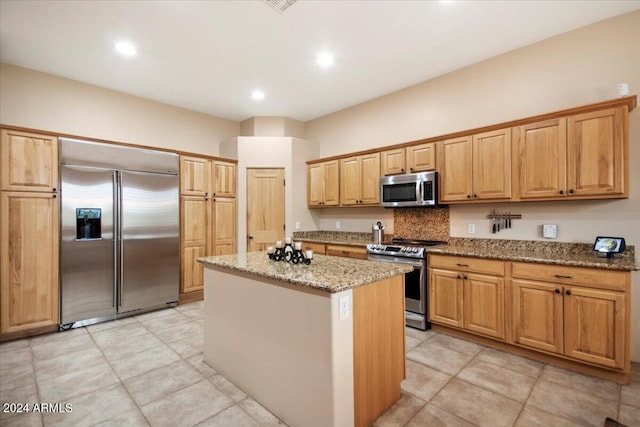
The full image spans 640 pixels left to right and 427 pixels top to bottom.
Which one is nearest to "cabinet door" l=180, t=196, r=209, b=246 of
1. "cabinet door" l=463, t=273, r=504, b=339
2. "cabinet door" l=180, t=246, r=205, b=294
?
"cabinet door" l=180, t=246, r=205, b=294

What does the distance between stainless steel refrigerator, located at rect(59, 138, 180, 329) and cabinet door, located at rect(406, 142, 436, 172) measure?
3.25m

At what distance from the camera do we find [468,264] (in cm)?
303

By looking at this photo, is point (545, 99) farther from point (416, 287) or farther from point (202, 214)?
point (202, 214)

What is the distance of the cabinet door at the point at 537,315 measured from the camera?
8.26 feet

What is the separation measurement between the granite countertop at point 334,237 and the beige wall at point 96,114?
215cm

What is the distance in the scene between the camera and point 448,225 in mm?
3764

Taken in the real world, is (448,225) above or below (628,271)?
above

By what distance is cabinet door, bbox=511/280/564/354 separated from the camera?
2.52 metres

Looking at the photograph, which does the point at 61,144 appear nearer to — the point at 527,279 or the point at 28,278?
the point at 28,278

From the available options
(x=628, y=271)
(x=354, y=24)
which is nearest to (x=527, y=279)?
(x=628, y=271)

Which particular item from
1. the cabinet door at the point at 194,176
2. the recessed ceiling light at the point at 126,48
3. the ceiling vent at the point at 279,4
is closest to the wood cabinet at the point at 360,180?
the cabinet door at the point at 194,176

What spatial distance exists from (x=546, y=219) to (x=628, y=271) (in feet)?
2.98

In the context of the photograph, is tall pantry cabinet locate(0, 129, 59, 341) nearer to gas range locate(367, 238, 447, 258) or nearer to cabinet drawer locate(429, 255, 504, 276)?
gas range locate(367, 238, 447, 258)

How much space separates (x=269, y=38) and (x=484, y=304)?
3.39m
